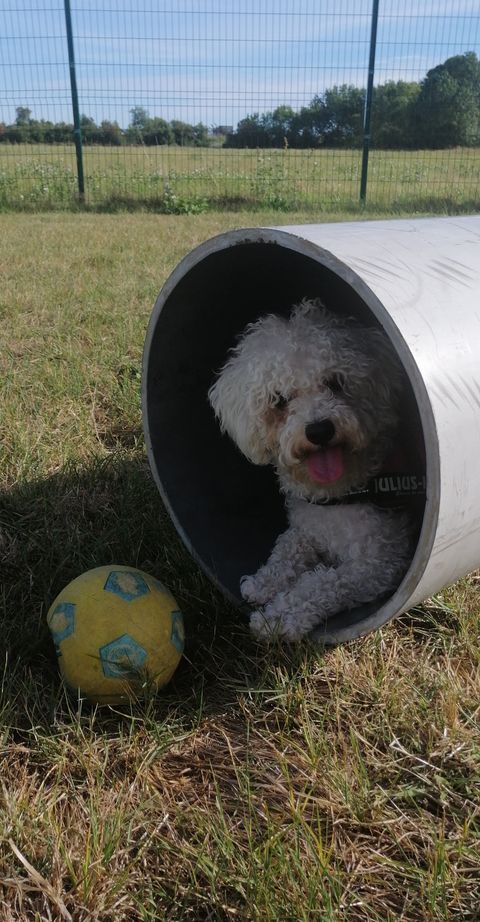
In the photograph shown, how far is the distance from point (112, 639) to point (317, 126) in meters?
12.4

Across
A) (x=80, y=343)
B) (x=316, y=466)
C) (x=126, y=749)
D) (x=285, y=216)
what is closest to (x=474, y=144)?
(x=285, y=216)

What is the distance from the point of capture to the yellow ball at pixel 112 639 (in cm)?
215

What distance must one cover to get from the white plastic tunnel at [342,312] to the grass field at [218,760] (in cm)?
20

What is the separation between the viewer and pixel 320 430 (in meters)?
2.47

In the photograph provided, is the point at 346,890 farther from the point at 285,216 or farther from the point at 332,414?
the point at 285,216

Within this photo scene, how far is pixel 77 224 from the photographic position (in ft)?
31.1

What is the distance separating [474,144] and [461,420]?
13016mm

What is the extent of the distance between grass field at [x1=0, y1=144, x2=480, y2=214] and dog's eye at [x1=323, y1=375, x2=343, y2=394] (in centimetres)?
931

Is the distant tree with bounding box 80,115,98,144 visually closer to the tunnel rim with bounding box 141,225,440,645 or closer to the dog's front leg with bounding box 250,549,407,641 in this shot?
the tunnel rim with bounding box 141,225,440,645

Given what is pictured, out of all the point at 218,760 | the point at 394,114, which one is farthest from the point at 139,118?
the point at 218,760

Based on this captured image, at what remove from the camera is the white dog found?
2508 mm

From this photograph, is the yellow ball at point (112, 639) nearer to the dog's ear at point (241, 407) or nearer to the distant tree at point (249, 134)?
the dog's ear at point (241, 407)

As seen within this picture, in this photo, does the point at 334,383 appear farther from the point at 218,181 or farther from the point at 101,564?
the point at 218,181

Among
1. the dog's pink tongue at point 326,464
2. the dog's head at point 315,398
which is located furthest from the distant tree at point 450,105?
the dog's pink tongue at point 326,464
